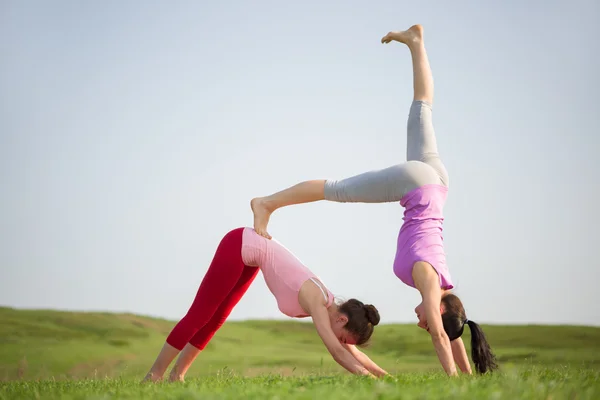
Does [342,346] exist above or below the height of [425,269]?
below

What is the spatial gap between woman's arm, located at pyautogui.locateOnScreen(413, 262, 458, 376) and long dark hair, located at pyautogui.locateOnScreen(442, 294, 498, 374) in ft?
1.28

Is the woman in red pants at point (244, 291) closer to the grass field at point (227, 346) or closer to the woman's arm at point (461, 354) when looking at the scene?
the woman's arm at point (461, 354)

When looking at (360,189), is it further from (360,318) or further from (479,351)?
(479,351)

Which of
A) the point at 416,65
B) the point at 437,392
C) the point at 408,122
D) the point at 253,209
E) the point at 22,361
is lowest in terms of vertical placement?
the point at 22,361

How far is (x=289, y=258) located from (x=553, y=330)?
10365 millimetres

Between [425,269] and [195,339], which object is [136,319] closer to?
[195,339]

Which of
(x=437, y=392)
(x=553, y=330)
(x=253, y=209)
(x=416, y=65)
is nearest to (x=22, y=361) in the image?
(x=253, y=209)

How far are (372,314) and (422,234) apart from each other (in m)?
1.05

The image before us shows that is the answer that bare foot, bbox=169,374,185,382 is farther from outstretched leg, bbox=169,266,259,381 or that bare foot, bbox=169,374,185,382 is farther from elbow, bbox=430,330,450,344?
elbow, bbox=430,330,450,344

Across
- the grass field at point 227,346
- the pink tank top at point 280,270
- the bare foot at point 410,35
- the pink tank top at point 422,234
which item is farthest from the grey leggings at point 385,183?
the grass field at point 227,346

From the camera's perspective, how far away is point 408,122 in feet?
24.2

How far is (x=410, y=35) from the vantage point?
7.77 metres

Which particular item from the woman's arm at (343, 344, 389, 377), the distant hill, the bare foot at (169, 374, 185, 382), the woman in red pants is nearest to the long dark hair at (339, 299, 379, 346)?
the woman in red pants

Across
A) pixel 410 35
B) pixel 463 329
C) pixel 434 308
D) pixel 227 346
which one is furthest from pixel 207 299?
pixel 227 346
